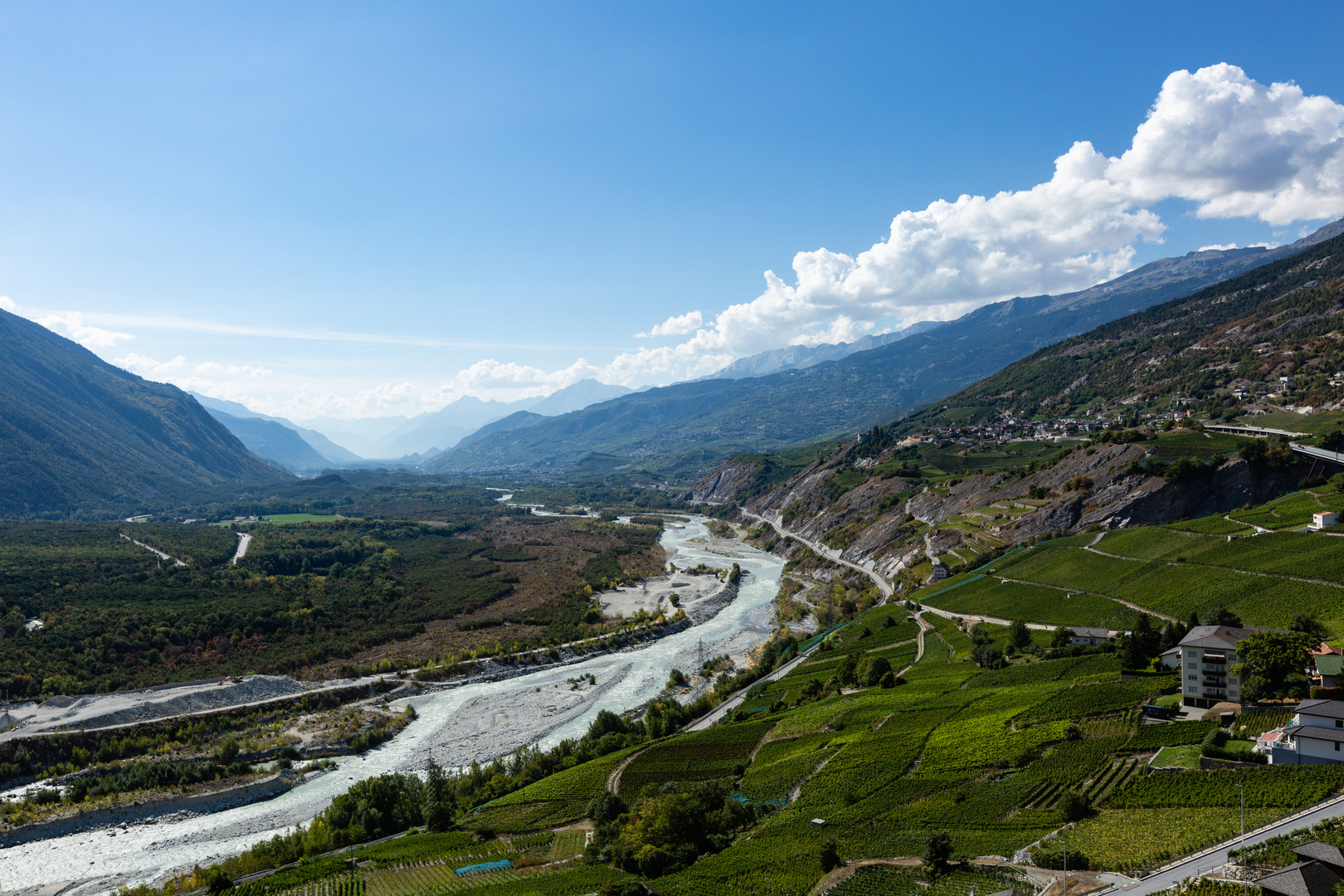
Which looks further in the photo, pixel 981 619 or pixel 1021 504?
pixel 1021 504

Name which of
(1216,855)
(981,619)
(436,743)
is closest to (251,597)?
(436,743)

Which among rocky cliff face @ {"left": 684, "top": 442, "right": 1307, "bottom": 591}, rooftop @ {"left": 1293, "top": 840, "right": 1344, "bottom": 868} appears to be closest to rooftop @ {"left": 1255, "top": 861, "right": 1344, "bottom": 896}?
rooftop @ {"left": 1293, "top": 840, "right": 1344, "bottom": 868}

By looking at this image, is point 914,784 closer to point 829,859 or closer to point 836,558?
point 829,859

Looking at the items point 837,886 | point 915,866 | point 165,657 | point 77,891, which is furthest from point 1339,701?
point 165,657

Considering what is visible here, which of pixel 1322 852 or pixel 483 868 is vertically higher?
pixel 1322 852

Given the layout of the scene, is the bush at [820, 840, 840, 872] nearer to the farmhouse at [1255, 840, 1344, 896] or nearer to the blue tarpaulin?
the farmhouse at [1255, 840, 1344, 896]

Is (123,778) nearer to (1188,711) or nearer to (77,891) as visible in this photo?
(77,891)

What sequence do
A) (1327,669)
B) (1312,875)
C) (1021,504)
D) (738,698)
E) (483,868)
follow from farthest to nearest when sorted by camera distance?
(1021,504), (738,698), (483,868), (1327,669), (1312,875)
